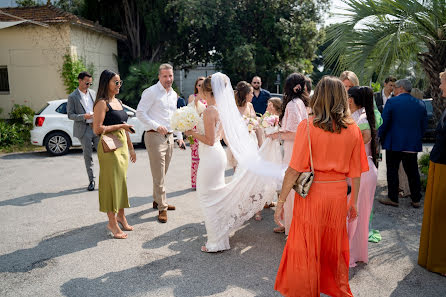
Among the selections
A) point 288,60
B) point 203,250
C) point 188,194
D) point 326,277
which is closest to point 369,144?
point 326,277

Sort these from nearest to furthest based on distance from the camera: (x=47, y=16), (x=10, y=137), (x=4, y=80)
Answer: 1. (x=10, y=137)
2. (x=47, y=16)
3. (x=4, y=80)

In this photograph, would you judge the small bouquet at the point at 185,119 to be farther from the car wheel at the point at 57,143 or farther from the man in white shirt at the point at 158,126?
the car wheel at the point at 57,143

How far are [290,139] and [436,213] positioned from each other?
1935mm

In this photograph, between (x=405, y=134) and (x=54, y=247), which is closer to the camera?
(x=54, y=247)

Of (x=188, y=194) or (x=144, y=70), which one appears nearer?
(x=188, y=194)

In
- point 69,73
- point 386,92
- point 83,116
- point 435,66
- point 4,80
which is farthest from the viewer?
point 4,80

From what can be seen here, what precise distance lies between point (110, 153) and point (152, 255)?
5.04ft

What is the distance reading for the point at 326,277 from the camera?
10.9 ft

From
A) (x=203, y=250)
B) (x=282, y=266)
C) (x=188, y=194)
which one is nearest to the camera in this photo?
(x=282, y=266)

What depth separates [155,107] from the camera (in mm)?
6281

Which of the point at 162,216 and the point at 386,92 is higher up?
the point at 386,92

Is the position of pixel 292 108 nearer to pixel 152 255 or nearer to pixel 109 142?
pixel 109 142

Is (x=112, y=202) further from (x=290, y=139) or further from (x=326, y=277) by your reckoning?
(x=326, y=277)

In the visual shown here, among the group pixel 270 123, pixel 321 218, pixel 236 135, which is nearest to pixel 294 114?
pixel 270 123
